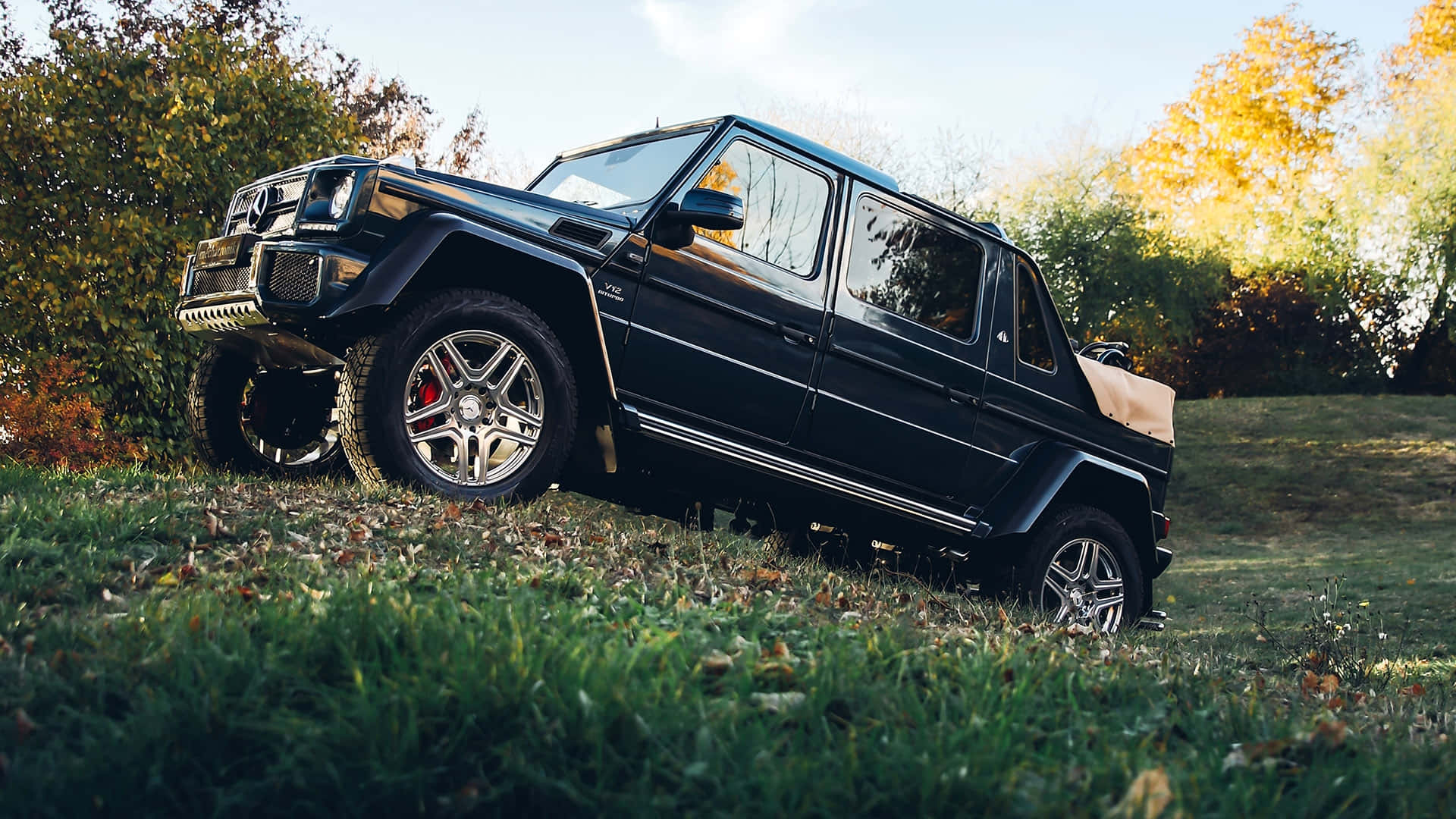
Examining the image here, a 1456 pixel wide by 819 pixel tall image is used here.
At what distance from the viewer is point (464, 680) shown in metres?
2.43

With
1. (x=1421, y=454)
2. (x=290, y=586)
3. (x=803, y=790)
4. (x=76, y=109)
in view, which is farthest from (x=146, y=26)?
(x=1421, y=454)

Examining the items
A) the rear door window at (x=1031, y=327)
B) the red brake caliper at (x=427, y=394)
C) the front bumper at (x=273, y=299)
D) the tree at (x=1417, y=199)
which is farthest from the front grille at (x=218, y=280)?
the tree at (x=1417, y=199)

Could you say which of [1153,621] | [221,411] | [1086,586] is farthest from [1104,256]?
[221,411]

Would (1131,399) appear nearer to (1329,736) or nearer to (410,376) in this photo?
(1329,736)

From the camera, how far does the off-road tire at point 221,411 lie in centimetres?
564

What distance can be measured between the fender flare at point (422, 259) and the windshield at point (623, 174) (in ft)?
1.97

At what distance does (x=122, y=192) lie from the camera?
35.1 feet

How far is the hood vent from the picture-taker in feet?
16.2

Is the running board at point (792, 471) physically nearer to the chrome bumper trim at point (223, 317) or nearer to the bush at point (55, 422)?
the chrome bumper trim at point (223, 317)

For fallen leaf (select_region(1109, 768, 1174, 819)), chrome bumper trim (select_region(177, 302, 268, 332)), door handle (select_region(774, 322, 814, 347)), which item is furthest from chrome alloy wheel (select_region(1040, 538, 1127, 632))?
chrome bumper trim (select_region(177, 302, 268, 332))

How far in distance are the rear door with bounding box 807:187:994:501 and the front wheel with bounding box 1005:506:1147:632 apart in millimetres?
606

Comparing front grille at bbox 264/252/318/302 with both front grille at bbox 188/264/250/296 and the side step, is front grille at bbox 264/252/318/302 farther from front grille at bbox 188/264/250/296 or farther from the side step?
the side step

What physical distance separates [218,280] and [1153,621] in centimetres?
562

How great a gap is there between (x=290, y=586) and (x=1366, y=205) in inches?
1190
